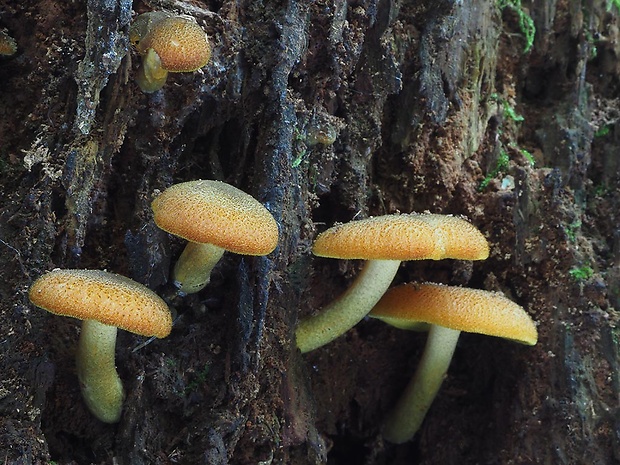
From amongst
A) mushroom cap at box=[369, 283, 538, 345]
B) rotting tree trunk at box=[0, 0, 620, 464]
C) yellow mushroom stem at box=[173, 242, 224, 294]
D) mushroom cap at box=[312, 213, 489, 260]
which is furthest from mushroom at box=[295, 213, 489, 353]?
yellow mushroom stem at box=[173, 242, 224, 294]

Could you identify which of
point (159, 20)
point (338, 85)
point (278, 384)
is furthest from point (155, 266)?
point (338, 85)

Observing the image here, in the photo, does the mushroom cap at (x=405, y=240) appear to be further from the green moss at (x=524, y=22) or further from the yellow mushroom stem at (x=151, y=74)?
the green moss at (x=524, y=22)

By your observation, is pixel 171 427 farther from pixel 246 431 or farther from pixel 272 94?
pixel 272 94

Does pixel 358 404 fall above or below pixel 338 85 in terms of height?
below

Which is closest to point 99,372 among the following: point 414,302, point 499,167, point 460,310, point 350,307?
point 350,307

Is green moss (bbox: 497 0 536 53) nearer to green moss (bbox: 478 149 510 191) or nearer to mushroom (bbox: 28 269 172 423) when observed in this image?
green moss (bbox: 478 149 510 191)

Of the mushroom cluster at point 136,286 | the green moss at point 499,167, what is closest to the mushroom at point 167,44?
the mushroom cluster at point 136,286
